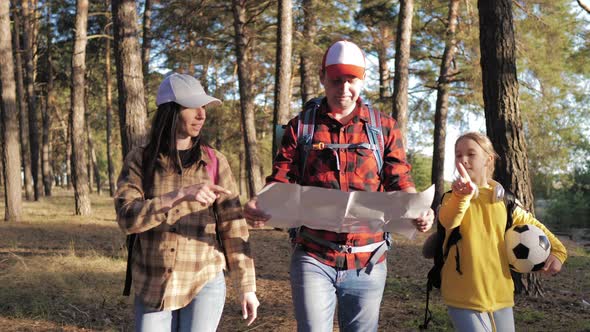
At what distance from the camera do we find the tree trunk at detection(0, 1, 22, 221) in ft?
43.9

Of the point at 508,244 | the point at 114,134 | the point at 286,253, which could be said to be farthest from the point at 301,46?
the point at 114,134

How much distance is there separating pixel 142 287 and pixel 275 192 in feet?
2.60

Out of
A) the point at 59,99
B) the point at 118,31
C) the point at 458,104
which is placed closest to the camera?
the point at 118,31

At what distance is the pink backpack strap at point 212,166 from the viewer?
2.70 m

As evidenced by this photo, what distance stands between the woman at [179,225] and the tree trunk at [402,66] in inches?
443

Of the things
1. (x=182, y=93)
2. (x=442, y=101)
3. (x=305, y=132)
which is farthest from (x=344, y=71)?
(x=442, y=101)

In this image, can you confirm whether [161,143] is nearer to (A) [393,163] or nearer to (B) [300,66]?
(A) [393,163]

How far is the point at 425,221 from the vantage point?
8.16 ft

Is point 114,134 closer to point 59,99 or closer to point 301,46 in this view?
point 59,99

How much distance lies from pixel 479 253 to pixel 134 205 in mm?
1867

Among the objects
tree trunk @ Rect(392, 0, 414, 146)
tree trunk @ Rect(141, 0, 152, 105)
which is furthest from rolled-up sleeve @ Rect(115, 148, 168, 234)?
tree trunk @ Rect(141, 0, 152, 105)

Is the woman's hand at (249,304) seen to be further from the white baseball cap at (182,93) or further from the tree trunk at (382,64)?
the tree trunk at (382,64)

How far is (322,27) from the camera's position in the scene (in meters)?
18.8

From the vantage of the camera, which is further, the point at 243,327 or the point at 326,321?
the point at 243,327
